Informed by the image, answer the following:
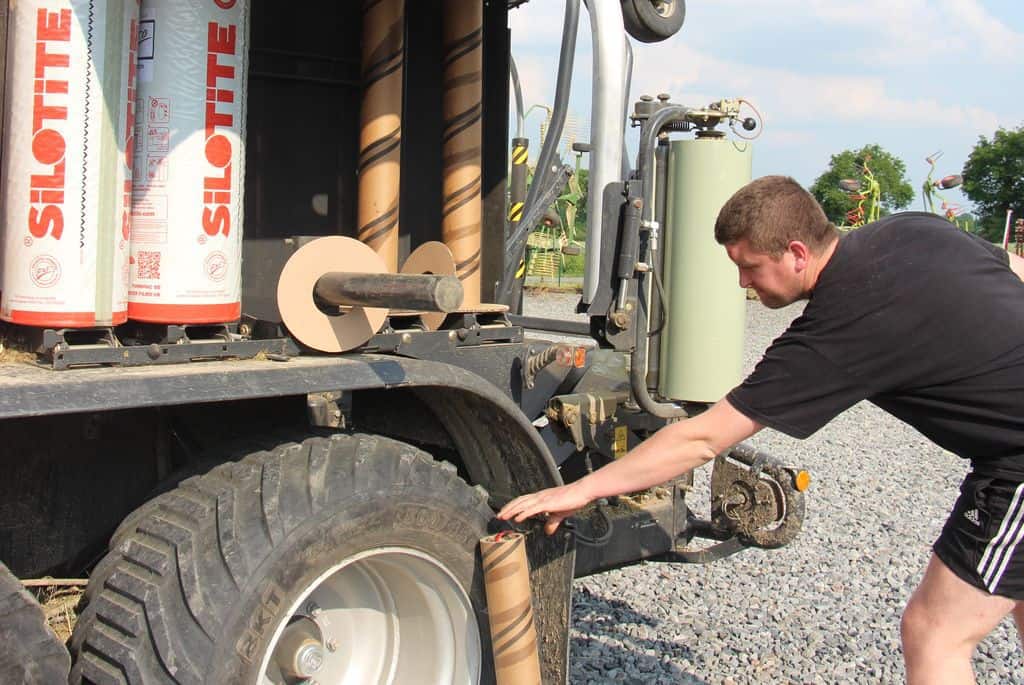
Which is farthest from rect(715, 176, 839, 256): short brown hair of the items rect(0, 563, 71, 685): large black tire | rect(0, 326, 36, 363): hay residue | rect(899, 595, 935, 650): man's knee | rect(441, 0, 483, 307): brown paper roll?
rect(0, 563, 71, 685): large black tire

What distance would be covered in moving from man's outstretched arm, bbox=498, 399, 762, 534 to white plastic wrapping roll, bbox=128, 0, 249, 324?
3.31 feet

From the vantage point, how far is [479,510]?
2834mm

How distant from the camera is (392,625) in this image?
2.93m

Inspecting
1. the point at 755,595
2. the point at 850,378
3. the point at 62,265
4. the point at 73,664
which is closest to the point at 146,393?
the point at 62,265

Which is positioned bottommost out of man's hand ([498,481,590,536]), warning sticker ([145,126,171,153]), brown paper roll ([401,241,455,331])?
man's hand ([498,481,590,536])

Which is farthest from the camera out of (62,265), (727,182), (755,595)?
(755,595)

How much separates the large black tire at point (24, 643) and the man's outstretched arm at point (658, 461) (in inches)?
45.8

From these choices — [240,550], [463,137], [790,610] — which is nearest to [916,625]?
[240,550]

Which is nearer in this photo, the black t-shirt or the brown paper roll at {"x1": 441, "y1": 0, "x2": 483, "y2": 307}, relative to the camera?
the black t-shirt

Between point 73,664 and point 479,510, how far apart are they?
1.07m

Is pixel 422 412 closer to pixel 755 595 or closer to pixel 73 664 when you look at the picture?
pixel 73 664

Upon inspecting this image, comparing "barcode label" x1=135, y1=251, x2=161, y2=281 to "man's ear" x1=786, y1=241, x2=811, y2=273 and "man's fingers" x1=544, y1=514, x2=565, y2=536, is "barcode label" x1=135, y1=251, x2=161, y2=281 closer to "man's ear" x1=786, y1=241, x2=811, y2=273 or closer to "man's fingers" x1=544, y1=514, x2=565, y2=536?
"man's fingers" x1=544, y1=514, x2=565, y2=536

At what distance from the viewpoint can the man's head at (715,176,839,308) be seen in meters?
2.71

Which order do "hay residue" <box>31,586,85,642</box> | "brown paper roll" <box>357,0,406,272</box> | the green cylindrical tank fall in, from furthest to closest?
the green cylindrical tank, "brown paper roll" <box>357,0,406,272</box>, "hay residue" <box>31,586,85,642</box>
